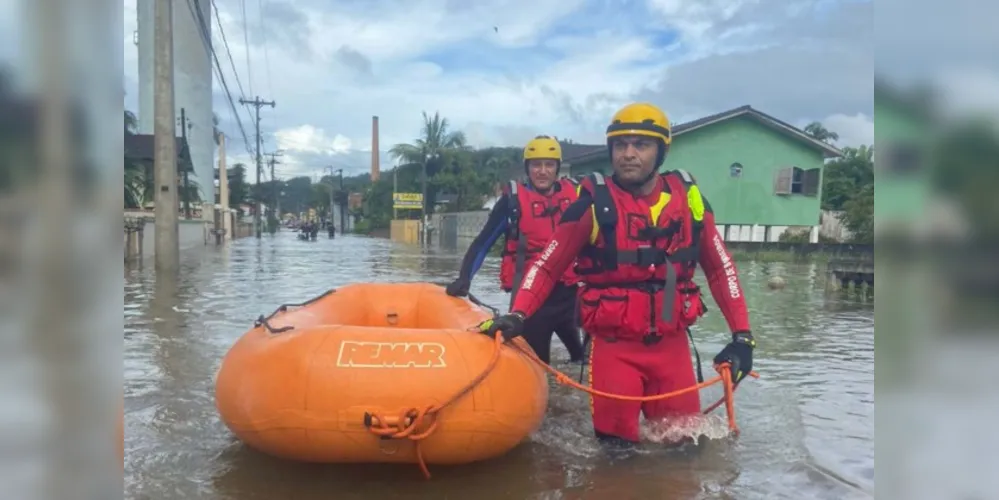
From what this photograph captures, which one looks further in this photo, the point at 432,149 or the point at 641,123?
the point at 432,149

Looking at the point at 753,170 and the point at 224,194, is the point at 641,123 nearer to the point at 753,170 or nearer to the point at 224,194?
the point at 753,170

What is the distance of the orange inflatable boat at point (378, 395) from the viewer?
2.75 m

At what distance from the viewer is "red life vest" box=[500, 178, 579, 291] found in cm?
483

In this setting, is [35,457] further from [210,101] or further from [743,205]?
[210,101]

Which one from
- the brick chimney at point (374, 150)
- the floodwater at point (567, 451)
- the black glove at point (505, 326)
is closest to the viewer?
the floodwater at point (567, 451)

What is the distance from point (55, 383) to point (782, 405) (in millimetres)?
4300

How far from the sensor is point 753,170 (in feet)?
76.7

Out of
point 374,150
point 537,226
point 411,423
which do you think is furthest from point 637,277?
point 374,150

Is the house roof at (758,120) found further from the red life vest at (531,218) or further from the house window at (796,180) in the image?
the red life vest at (531,218)

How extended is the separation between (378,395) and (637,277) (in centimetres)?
130

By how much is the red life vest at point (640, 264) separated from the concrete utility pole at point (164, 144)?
1116 centimetres

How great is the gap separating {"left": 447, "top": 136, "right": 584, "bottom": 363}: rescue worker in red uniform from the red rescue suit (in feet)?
4.38

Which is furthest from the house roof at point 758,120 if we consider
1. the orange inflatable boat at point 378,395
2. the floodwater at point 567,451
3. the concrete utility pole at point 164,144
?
the orange inflatable boat at point 378,395

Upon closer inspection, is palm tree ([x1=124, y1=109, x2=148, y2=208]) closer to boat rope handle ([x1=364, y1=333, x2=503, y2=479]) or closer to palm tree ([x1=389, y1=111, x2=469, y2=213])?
boat rope handle ([x1=364, y1=333, x2=503, y2=479])
